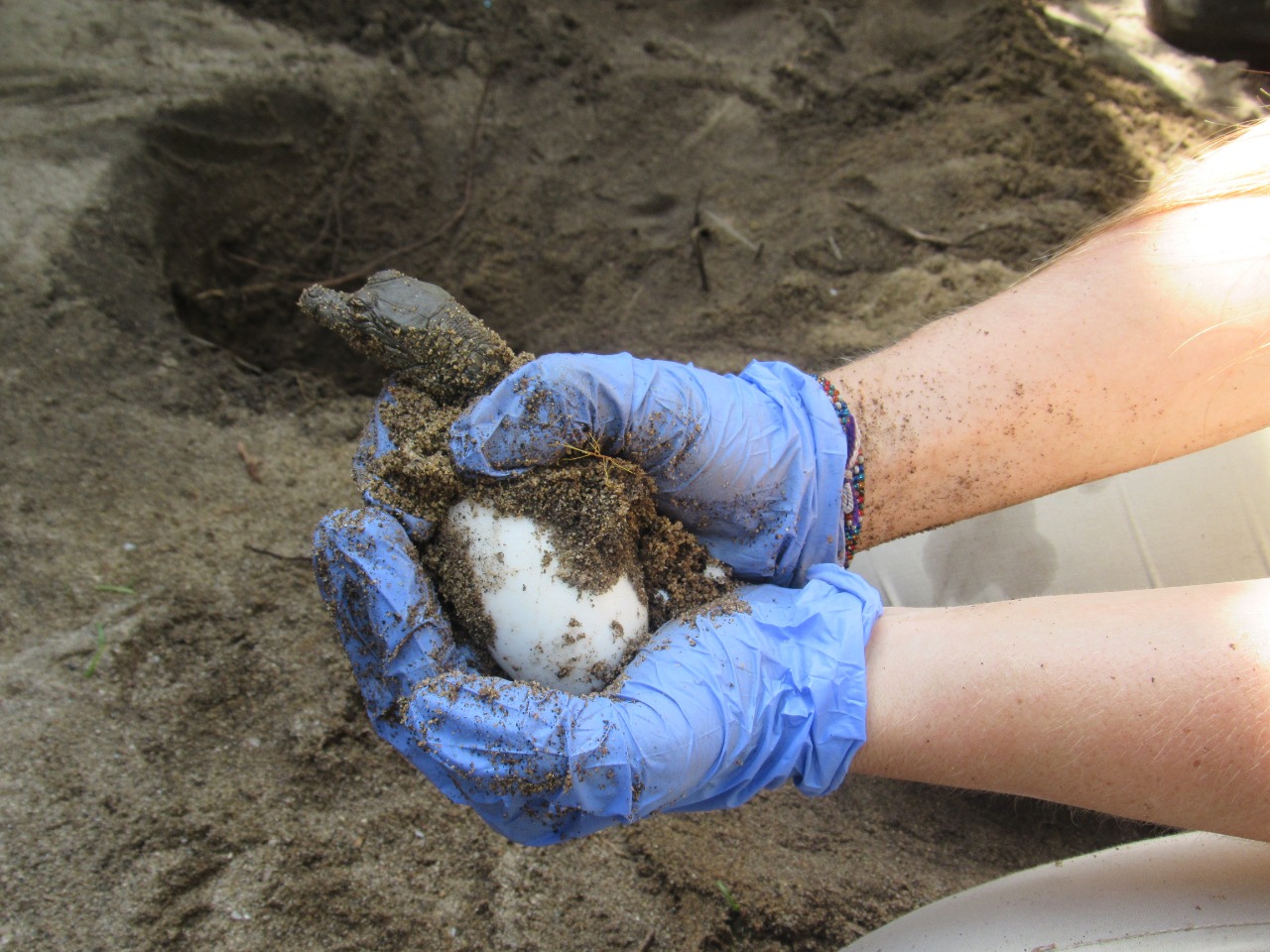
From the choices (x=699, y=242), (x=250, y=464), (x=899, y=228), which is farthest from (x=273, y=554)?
(x=899, y=228)

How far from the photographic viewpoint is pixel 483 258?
7.75 feet

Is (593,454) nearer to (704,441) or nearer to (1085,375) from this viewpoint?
(704,441)

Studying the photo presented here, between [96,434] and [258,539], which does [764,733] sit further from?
[96,434]

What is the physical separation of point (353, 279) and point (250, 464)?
0.71 meters

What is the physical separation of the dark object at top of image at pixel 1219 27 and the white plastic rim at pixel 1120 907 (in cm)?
247

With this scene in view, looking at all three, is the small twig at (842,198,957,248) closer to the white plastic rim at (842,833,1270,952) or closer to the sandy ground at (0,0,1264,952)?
the sandy ground at (0,0,1264,952)

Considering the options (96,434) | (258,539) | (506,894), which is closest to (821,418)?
(506,894)

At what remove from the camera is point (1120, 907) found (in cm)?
112

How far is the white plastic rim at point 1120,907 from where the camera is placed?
1062 millimetres

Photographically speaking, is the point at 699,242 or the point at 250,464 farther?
the point at 699,242

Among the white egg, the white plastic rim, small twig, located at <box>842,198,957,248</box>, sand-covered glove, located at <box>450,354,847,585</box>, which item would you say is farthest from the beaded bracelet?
small twig, located at <box>842,198,957,248</box>

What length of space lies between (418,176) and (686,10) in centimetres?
107

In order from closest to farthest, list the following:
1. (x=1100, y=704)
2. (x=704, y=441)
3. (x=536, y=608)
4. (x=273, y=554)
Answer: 1. (x=1100, y=704)
2. (x=536, y=608)
3. (x=704, y=441)
4. (x=273, y=554)

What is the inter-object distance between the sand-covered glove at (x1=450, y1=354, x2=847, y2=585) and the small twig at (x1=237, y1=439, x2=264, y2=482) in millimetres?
818
